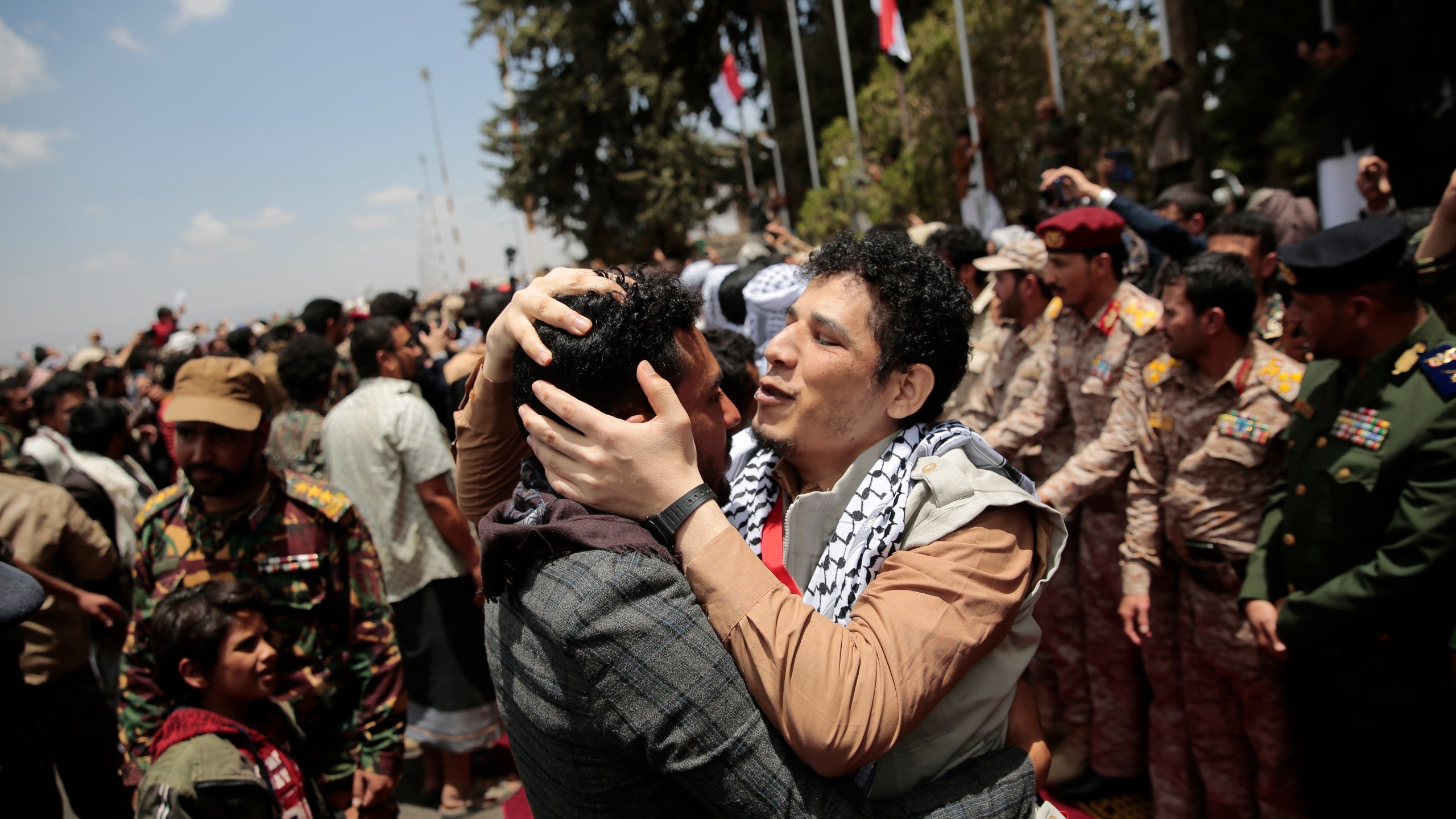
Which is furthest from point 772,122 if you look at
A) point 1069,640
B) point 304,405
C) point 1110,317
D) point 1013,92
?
point 1069,640

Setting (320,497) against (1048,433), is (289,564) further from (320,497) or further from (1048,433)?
(1048,433)

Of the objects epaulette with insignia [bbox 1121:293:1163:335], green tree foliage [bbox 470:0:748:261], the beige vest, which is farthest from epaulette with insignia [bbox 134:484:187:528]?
green tree foliage [bbox 470:0:748:261]

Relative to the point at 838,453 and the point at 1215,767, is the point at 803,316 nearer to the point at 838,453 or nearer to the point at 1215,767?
the point at 838,453

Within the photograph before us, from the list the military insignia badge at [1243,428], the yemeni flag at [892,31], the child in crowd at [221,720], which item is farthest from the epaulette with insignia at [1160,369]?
the yemeni flag at [892,31]

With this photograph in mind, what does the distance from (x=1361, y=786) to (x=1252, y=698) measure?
409mm

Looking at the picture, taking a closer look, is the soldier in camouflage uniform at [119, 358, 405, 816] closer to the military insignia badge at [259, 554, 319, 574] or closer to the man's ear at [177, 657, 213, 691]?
the military insignia badge at [259, 554, 319, 574]

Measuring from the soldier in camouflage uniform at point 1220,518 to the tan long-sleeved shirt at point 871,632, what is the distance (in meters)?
2.01

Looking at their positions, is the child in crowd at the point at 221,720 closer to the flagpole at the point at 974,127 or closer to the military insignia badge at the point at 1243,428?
the military insignia badge at the point at 1243,428

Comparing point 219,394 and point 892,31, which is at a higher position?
point 892,31

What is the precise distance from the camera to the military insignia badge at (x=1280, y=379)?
300 centimetres

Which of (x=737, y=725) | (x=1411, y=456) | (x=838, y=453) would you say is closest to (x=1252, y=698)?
(x=1411, y=456)

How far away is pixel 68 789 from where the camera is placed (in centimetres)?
360

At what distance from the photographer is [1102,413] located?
3766 millimetres

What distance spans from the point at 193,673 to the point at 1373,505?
142 inches
